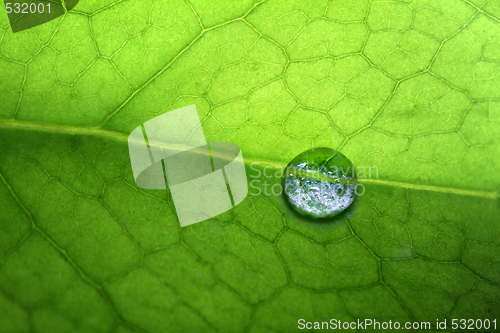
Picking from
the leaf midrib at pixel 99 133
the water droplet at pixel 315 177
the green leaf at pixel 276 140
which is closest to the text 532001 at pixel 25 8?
the green leaf at pixel 276 140

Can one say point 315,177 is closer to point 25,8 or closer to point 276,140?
point 276,140

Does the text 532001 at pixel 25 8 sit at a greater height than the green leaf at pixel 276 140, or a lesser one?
greater

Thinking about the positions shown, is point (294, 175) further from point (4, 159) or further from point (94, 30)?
point (4, 159)

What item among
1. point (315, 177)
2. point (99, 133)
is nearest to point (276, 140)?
point (315, 177)

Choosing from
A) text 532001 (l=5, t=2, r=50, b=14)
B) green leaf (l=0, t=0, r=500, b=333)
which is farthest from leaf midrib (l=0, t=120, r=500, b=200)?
text 532001 (l=5, t=2, r=50, b=14)

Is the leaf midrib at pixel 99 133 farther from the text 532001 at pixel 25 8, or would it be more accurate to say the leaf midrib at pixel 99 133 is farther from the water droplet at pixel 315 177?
the text 532001 at pixel 25 8
